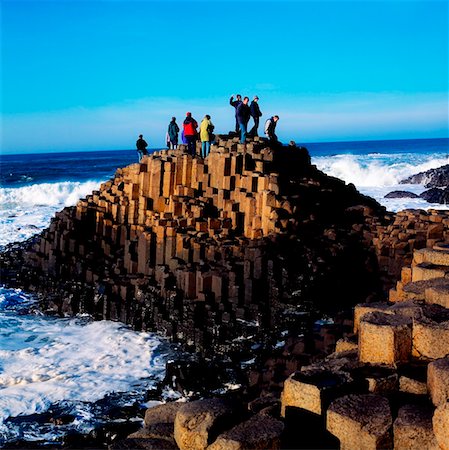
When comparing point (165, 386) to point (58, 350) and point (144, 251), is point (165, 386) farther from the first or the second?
point (144, 251)

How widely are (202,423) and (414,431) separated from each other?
143cm

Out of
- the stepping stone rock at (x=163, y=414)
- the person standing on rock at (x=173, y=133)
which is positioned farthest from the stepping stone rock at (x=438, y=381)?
the person standing on rock at (x=173, y=133)

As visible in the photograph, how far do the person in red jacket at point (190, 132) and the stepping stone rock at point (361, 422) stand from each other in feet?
35.9

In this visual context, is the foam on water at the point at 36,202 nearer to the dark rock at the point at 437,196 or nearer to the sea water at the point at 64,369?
the sea water at the point at 64,369

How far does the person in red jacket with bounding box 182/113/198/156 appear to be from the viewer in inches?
583

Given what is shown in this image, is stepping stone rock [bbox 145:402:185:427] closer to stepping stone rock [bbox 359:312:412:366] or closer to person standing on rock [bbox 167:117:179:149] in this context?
stepping stone rock [bbox 359:312:412:366]

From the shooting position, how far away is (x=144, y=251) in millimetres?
12039

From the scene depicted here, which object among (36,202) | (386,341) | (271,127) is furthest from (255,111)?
(36,202)

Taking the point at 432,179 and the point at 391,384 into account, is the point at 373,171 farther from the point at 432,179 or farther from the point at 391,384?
the point at 391,384

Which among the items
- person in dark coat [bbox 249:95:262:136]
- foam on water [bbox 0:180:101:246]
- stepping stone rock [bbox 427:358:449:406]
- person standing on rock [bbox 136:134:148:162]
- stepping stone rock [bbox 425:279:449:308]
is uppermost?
person in dark coat [bbox 249:95:262:136]

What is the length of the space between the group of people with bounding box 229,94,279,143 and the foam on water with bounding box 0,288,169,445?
6233mm

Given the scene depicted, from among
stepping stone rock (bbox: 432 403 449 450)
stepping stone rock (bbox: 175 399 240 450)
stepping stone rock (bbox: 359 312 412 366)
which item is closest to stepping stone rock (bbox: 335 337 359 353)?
stepping stone rock (bbox: 359 312 412 366)

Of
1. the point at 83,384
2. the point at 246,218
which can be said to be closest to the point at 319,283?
the point at 246,218

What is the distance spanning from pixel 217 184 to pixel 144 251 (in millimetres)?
2262
